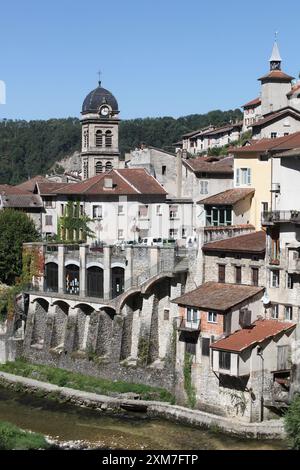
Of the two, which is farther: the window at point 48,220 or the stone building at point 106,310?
the window at point 48,220

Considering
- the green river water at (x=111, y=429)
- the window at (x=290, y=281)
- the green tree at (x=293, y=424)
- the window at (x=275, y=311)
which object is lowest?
the green river water at (x=111, y=429)

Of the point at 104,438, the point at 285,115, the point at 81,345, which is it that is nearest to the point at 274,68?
the point at 285,115

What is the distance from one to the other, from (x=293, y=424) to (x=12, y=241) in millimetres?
31117

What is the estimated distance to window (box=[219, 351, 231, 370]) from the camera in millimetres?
41281

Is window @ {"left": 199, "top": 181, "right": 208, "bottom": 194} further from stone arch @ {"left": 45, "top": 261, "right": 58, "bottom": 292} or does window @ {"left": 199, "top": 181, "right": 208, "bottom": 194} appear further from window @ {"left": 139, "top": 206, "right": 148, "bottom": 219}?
stone arch @ {"left": 45, "top": 261, "right": 58, "bottom": 292}

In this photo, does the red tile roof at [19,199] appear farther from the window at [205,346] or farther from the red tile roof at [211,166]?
the window at [205,346]

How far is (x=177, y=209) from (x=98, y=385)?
19424 mm

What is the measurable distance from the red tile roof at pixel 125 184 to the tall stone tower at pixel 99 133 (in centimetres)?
1546

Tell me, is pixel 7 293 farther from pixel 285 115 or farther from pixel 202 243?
pixel 285 115

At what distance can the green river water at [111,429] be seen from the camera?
1540 inches

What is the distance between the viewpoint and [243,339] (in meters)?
41.6

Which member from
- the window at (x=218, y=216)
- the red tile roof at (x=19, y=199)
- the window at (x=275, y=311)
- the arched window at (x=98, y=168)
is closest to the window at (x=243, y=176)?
the window at (x=218, y=216)

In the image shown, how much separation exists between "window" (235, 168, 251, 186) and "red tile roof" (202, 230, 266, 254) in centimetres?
659

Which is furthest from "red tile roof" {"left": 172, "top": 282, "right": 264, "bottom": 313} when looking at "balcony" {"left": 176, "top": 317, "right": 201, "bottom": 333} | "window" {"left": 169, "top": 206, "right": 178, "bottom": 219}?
"window" {"left": 169, "top": 206, "right": 178, "bottom": 219}
